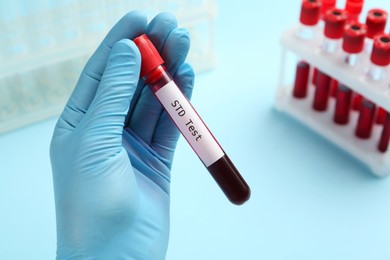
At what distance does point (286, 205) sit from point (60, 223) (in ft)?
2.07

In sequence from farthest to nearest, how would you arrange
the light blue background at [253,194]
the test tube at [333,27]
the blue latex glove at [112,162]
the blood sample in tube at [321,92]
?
the blood sample in tube at [321,92] → the test tube at [333,27] → the light blue background at [253,194] → the blue latex glove at [112,162]

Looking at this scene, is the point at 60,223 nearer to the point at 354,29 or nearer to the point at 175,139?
the point at 175,139

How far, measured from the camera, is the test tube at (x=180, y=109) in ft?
3.43

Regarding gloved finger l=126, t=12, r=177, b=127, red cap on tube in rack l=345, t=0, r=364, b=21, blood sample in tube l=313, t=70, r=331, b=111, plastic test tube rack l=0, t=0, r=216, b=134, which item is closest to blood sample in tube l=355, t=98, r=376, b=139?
blood sample in tube l=313, t=70, r=331, b=111

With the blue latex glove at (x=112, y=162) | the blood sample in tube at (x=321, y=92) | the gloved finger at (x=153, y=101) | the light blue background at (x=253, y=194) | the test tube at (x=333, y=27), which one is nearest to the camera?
the blue latex glove at (x=112, y=162)

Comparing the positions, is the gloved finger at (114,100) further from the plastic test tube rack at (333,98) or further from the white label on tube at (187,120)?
the plastic test tube rack at (333,98)

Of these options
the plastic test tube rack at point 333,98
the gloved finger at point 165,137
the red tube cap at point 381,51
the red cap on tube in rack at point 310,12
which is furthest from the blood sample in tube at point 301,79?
the gloved finger at point 165,137

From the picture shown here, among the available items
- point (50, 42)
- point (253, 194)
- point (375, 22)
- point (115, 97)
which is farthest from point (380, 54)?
point (50, 42)

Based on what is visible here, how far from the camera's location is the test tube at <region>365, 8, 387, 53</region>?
4.91 ft

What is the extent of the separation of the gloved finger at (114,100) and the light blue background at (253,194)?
44 centimetres

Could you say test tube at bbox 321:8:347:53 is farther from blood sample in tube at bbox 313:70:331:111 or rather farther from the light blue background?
the light blue background

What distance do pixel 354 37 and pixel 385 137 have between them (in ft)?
0.91

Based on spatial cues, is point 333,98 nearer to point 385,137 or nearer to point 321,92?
point 321,92

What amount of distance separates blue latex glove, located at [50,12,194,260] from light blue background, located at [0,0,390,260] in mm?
296
